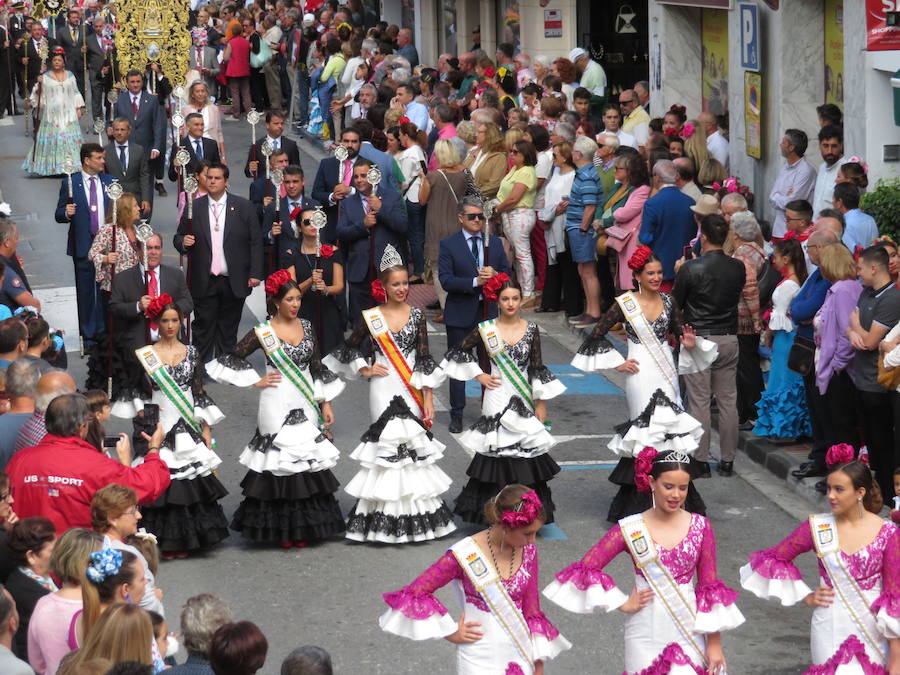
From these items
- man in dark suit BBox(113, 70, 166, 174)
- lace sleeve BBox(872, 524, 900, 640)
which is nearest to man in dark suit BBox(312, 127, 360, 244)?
man in dark suit BBox(113, 70, 166, 174)

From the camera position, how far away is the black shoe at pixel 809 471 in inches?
468

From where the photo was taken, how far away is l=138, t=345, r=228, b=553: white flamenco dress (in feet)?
34.7

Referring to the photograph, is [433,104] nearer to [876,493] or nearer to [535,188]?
[535,188]

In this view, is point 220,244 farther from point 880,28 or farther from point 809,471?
point 880,28

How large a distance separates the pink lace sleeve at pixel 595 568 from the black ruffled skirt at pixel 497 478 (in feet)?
10.6

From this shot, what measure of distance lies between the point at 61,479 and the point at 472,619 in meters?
2.14

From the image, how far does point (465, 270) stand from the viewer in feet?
44.2

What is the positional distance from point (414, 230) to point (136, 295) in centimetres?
552

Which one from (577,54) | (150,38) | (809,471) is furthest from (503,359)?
(150,38)

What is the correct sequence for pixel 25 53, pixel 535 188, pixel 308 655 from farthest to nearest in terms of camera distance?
pixel 25 53
pixel 535 188
pixel 308 655

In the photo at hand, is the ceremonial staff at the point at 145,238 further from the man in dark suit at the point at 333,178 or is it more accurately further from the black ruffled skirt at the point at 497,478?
the black ruffled skirt at the point at 497,478

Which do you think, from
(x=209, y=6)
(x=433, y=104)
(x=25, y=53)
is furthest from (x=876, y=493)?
(x=209, y=6)

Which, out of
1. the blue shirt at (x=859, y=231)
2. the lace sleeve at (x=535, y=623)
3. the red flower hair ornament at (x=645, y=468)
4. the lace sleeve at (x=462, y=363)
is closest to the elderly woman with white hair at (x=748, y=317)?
the blue shirt at (x=859, y=231)

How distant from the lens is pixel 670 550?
749cm
